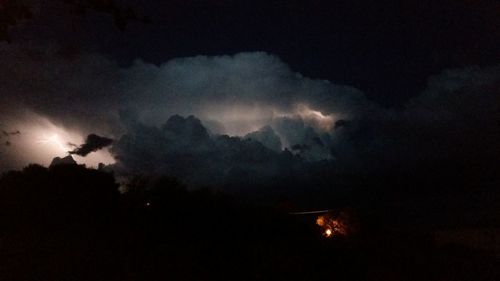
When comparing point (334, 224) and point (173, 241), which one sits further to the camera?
point (334, 224)

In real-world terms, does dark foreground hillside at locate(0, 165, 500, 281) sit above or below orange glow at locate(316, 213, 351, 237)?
below

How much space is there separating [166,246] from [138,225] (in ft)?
24.5

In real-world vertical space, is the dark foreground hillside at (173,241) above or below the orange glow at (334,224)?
below

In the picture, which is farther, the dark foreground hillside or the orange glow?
the orange glow

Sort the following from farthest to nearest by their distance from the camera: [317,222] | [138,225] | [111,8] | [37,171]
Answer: [317,222], [37,171], [138,225], [111,8]

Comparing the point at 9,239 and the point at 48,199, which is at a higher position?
the point at 48,199

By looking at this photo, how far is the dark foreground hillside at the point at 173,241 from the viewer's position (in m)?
18.4

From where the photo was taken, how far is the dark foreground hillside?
18422 mm

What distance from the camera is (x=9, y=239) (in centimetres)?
2292

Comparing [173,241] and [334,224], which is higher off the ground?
[334,224]

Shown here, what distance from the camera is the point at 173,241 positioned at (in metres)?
25.2

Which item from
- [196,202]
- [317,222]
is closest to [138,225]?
[196,202]

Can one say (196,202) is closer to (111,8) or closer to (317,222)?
(317,222)

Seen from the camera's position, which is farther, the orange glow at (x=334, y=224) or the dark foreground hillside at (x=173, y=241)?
the orange glow at (x=334, y=224)
